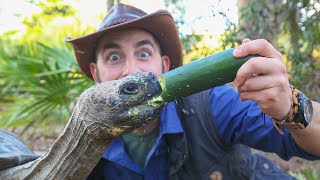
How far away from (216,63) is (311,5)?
5.99ft

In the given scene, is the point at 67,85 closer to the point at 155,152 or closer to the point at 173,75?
the point at 155,152

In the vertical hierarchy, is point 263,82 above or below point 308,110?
above

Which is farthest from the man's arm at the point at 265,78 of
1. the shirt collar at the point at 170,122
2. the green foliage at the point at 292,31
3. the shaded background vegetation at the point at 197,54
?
the green foliage at the point at 292,31

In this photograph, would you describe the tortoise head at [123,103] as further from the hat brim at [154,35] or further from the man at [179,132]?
the hat brim at [154,35]

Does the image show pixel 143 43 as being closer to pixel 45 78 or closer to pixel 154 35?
pixel 154 35

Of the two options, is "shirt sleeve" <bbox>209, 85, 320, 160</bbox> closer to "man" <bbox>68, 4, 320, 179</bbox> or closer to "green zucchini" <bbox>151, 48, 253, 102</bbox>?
"man" <bbox>68, 4, 320, 179</bbox>

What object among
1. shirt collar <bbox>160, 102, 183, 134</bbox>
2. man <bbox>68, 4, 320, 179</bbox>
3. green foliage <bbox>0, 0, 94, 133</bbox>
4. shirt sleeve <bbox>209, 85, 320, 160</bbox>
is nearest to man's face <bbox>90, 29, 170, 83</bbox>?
man <bbox>68, 4, 320, 179</bbox>

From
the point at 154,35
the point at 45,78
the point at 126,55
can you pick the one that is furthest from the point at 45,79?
the point at 126,55

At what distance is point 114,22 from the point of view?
1.85m

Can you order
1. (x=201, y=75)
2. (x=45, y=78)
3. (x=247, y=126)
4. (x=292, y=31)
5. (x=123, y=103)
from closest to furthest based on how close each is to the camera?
(x=123, y=103) < (x=201, y=75) < (x=247, y=126) < (x=292, y=31) < (x=45, y=78)

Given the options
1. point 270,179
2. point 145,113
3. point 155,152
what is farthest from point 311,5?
point 145,113

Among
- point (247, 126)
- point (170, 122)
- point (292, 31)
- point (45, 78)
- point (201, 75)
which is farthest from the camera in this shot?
point (45, 78)

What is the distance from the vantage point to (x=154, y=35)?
190cm

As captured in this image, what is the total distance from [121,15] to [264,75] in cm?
92
